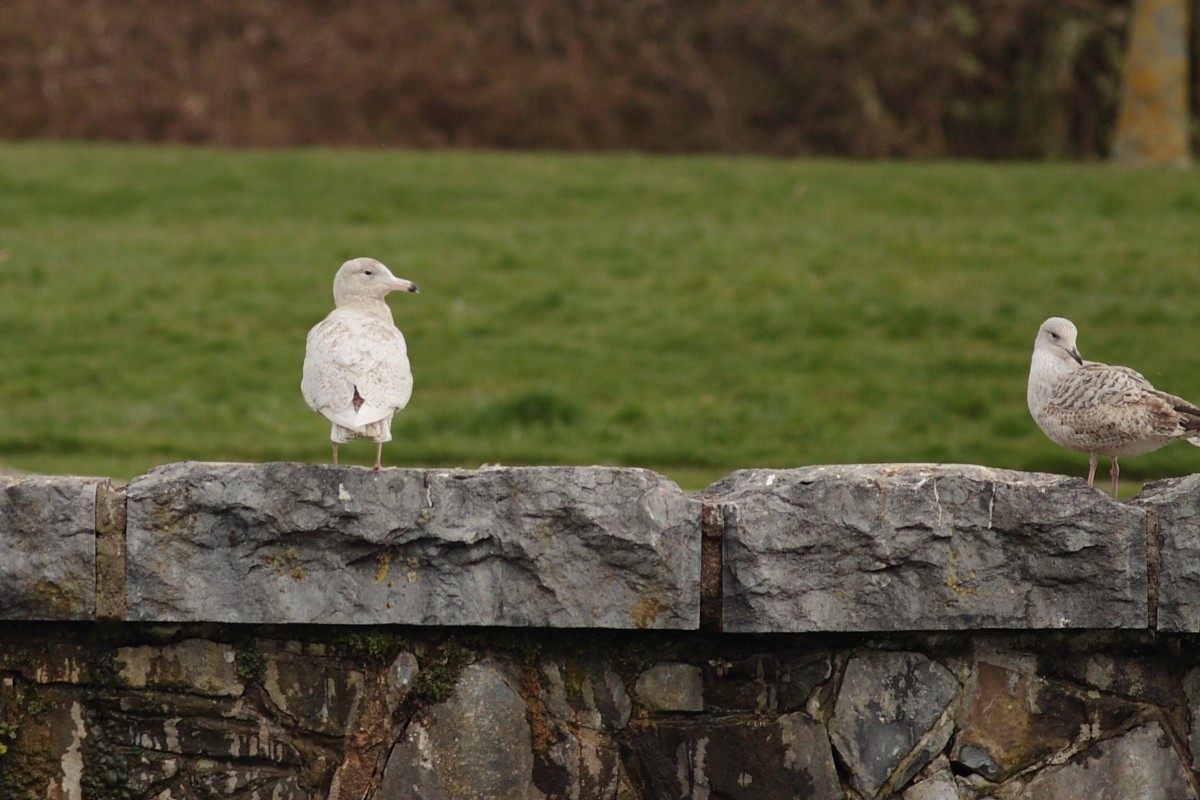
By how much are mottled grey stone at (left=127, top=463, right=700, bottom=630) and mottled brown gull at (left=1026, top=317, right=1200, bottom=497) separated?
117cm

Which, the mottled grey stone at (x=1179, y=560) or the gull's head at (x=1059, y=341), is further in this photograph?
the gull's head at (x=1059, y=341)

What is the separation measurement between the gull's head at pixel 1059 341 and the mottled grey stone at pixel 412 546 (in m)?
1.41

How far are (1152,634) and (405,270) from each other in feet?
28.3

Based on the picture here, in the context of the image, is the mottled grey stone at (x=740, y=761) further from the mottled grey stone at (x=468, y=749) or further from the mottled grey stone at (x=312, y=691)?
the mottled grey stone at (x=312, y=691)

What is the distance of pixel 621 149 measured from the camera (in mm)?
18047

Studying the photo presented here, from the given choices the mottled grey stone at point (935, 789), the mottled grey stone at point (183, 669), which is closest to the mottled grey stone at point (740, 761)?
the mottled grey stone at point (935, 789)

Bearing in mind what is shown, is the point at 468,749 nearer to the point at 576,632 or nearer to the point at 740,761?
the point at 576,632

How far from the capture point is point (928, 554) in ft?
13.0

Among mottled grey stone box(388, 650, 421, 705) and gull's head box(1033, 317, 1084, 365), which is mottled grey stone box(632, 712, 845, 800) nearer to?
mottled grey stone box(388, 650, 421, 705)

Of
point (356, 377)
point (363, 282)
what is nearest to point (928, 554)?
point (356, 377)

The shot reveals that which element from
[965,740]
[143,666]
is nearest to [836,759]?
[965,740]

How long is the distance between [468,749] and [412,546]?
575 mm

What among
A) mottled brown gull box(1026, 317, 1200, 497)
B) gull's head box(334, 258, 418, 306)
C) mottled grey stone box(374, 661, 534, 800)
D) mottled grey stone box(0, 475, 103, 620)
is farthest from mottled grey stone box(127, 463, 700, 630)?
mottled brown gull box(1026, 317, 1200, 497)

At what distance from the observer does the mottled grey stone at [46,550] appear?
383 centimetres
